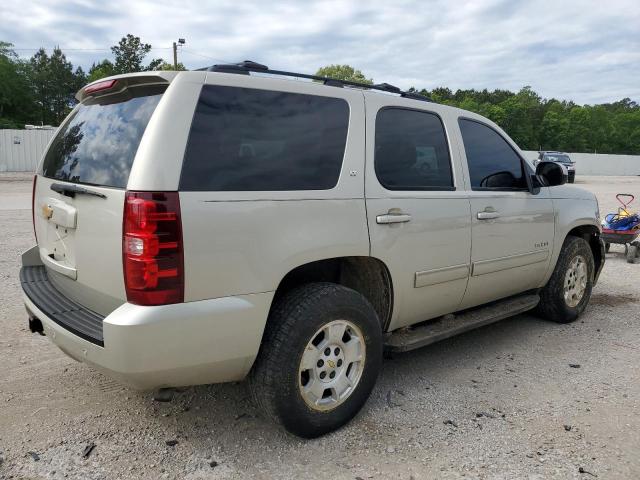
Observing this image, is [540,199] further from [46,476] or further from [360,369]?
[46,476]

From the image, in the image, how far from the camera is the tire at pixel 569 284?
15.6 ft

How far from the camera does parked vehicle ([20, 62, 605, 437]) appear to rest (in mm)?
2314

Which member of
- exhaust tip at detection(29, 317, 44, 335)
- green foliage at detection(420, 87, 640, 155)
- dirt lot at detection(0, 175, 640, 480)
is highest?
green foliage at detection(420, 87, 640, 155)

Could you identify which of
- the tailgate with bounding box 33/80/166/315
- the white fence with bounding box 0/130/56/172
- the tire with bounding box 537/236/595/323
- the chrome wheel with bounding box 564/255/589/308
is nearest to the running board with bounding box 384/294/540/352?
the tire with bounding box 537/236/595/323

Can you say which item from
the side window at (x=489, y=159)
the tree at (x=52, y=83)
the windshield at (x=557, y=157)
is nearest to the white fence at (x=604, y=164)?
the windshield at (x=557, y=157)

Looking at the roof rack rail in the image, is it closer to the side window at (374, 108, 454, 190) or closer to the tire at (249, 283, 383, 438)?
the side window at (374, 108, 454, 190)

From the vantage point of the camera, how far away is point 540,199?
4.36 m

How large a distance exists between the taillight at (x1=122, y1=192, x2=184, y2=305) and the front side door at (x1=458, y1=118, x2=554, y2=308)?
221 cm

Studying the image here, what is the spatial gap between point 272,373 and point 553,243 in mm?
3060

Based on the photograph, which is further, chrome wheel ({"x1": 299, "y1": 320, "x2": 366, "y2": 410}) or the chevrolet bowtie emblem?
the chevrolet bowtie emblem

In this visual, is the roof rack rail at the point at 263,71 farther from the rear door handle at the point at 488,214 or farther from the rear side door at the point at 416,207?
the rear door handle at the point at 488,214

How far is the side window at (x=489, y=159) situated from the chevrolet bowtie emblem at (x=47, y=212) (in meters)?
2.81

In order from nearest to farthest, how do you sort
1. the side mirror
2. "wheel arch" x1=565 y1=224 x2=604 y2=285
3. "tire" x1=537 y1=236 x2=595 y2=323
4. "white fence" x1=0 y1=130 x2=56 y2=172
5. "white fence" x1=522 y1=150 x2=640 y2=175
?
the side mirror < "tire" x1=537 y1=236 x2=595 y2=323 < "wheel arch" x1=565 y1=224 x2=604 y2=285 < "white fence" x1=0 y1=130 x2=56 y2=172 < "white fence" x1=522 y1=150 x2=640 y2=175

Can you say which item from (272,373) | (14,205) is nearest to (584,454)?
(272,373)
